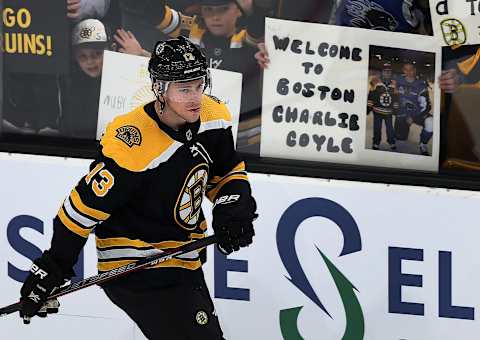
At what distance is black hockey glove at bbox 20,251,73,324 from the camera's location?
4926 mm

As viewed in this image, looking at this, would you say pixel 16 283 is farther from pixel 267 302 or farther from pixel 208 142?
pixel 208 142

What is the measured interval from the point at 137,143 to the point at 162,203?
9.0 inches

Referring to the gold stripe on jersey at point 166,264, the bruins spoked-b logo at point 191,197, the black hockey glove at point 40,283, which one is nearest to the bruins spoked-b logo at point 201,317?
the gold stripe on jersey at point 166,264

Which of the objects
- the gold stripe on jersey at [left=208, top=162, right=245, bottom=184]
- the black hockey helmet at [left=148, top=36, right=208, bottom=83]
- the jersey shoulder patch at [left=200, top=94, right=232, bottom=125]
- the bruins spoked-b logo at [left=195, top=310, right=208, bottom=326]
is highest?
the black hockey helmet at [left=148, top=36, right=208, bottom=83]

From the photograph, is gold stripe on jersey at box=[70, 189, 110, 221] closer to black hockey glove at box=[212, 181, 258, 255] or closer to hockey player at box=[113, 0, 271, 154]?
black hockey glove at box=[212, 181, 258, 255]

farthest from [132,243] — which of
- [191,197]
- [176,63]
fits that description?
[176,63]

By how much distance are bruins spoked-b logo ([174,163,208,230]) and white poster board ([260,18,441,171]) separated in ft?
2.99

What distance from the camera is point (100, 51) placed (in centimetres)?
612

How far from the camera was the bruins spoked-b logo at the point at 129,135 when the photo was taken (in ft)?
16.2

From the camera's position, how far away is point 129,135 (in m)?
4.94

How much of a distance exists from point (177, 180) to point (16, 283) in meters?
1.47

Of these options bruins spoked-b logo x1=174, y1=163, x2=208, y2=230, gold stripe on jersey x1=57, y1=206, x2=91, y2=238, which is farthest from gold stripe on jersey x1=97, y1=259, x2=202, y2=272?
gold stripe on jersey x1=57, y1=206, x2=91, y2=238

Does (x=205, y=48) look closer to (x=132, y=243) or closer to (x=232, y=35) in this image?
(x=232, y=35)

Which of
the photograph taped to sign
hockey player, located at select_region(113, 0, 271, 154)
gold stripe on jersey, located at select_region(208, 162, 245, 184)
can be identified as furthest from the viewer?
hockey player, located at select_region(113, 0, 271, 154)
